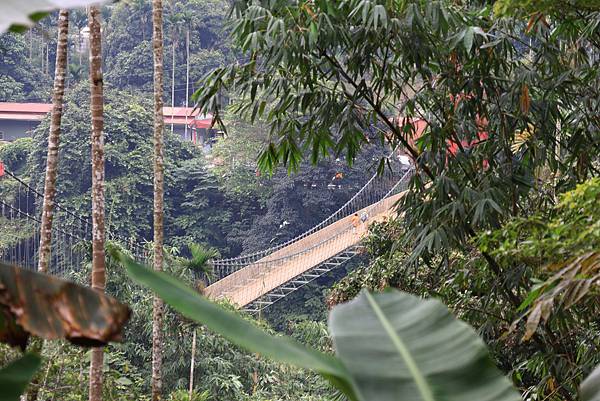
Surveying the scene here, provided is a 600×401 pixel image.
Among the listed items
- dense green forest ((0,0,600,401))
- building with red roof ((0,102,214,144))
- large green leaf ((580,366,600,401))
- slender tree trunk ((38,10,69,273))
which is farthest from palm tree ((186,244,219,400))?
building with red roof ((0,102,214,144))

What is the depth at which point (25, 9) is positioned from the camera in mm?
521

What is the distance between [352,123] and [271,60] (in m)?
0.38

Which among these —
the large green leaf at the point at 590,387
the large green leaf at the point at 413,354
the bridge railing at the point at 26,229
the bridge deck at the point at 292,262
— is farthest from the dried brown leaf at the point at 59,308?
the bridge deck at the point at 292,262

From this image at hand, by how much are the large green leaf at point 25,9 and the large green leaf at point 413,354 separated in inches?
12.8

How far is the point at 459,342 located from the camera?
69 cm

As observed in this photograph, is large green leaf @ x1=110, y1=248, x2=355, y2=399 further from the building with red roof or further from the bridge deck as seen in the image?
the building with red roof

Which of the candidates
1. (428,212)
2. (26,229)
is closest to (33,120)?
(26,229)

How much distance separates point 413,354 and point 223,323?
7.3 inches

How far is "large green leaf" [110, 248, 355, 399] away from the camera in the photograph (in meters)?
0.56

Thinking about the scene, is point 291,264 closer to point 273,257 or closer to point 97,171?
point 273,257

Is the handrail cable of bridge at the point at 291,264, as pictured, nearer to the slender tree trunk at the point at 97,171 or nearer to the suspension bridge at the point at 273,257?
the suspension bridge at the point at 273,257

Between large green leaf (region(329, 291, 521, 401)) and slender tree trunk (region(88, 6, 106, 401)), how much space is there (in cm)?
321

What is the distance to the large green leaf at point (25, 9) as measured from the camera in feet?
1.64

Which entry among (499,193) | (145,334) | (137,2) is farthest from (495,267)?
(137,2)
